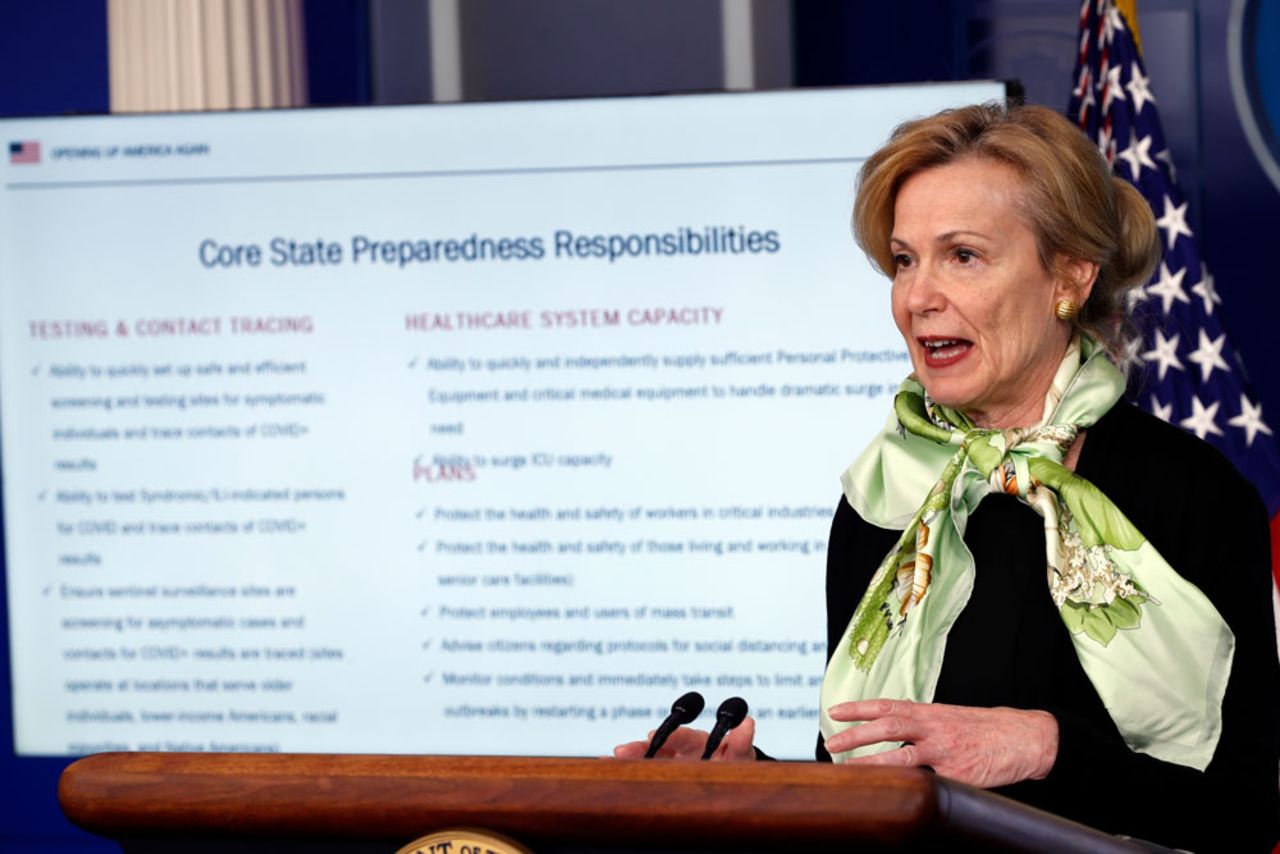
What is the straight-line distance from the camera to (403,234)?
3334 mm

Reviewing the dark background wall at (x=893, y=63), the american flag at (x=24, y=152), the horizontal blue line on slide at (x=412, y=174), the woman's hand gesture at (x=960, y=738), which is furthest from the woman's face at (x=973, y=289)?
the american flag at (x=24, y=152)

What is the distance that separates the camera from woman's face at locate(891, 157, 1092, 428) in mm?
1687

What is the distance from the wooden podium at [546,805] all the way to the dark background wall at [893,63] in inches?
108

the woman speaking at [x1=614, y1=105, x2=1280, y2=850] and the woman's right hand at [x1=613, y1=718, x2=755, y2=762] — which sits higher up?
the woman speaking at [x1=614, y1=105, x2=1280, y2=850]

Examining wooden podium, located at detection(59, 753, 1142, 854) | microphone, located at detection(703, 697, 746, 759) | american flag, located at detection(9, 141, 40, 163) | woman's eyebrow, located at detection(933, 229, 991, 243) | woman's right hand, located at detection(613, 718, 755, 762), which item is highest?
american flag, located at detection(9, 141, 40, 163)

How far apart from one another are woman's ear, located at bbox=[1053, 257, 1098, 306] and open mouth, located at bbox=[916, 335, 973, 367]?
124 millimetres

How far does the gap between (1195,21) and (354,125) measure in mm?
2013

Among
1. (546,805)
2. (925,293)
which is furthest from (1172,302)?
(546,805)

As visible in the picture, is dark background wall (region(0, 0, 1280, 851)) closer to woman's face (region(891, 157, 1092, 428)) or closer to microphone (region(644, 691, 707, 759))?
woman's face (region(891, 157, 1092, 428))

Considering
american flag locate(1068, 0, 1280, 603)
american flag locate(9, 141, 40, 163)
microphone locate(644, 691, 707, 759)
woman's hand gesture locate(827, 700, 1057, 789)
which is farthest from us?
american flag locate(9, 141, 40, 163)

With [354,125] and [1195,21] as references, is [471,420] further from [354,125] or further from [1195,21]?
[1195,21]

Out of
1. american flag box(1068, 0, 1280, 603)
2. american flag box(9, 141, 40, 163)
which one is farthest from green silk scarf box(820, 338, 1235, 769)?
american flag box(9, 141, 40, 163)

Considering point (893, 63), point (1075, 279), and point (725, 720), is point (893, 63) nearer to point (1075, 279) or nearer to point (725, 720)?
point (1075, 279)

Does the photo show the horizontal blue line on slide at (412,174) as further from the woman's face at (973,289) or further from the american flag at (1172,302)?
the woman's face at (973,289)
